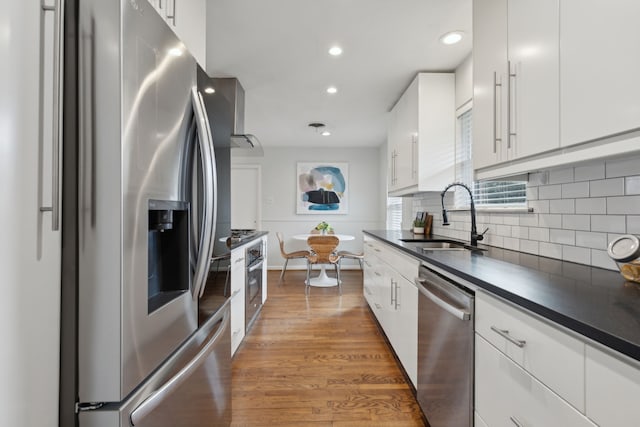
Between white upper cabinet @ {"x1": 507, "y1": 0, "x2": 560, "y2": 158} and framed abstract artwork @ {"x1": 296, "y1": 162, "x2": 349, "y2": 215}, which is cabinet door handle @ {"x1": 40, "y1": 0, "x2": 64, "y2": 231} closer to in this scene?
white upper cabinet @ {"x1": 507, "y1": 0, "x2": 560, "y2": 158}

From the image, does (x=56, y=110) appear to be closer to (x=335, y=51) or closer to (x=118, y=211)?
(x=118, y=211)

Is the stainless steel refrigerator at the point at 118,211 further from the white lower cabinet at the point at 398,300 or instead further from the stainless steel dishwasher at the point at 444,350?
the white lower cabinet at the point at 398,300

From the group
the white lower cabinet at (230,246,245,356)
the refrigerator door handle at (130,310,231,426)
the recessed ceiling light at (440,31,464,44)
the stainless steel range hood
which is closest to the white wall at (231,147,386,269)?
the stainless steel range hood

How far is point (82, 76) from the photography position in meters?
0.73

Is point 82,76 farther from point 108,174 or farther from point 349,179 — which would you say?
point 349,179

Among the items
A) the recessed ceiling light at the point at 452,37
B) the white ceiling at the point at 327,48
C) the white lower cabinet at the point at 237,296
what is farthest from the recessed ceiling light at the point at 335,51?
the white lower cabinet at the point at 237,296

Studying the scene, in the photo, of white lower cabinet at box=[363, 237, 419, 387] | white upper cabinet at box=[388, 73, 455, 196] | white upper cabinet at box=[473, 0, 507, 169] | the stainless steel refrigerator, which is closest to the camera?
the stainless steel refrigerator

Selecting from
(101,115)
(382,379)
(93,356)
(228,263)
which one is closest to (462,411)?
(382,379)

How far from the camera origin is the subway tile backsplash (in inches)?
50.3

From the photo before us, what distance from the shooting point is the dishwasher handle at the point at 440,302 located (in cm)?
125

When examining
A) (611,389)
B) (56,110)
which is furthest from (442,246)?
(56,110)

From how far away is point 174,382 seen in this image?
3.12ft

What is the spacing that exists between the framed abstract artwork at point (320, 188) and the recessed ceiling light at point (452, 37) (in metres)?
3.96

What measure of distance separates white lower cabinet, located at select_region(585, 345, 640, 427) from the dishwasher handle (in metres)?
0.53
